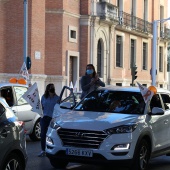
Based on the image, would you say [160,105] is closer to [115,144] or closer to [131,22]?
[115,144]

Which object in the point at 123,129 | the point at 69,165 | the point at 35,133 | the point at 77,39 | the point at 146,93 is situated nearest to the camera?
the point at 123,129

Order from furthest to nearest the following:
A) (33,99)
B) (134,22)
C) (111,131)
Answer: (134,22) < (33,99) < (111,131)

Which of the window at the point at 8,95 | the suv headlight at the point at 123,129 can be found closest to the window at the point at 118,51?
the window at the point at 8,95

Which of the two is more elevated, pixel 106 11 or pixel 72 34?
pixel 106 11

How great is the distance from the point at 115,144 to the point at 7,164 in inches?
104

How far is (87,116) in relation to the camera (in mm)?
10508

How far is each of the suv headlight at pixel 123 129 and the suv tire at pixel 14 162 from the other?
2.13m

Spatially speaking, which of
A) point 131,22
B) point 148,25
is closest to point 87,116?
point 131,22

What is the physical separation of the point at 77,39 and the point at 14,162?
29062mm

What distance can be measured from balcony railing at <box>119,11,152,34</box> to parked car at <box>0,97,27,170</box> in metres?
34.2

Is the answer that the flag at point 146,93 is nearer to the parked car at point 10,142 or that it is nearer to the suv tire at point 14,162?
the parked car at point 10,142

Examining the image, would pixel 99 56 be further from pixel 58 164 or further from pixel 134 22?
pixel 58 164

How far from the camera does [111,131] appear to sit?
9859 millimetres

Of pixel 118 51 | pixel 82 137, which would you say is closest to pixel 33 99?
pixel 82 137
